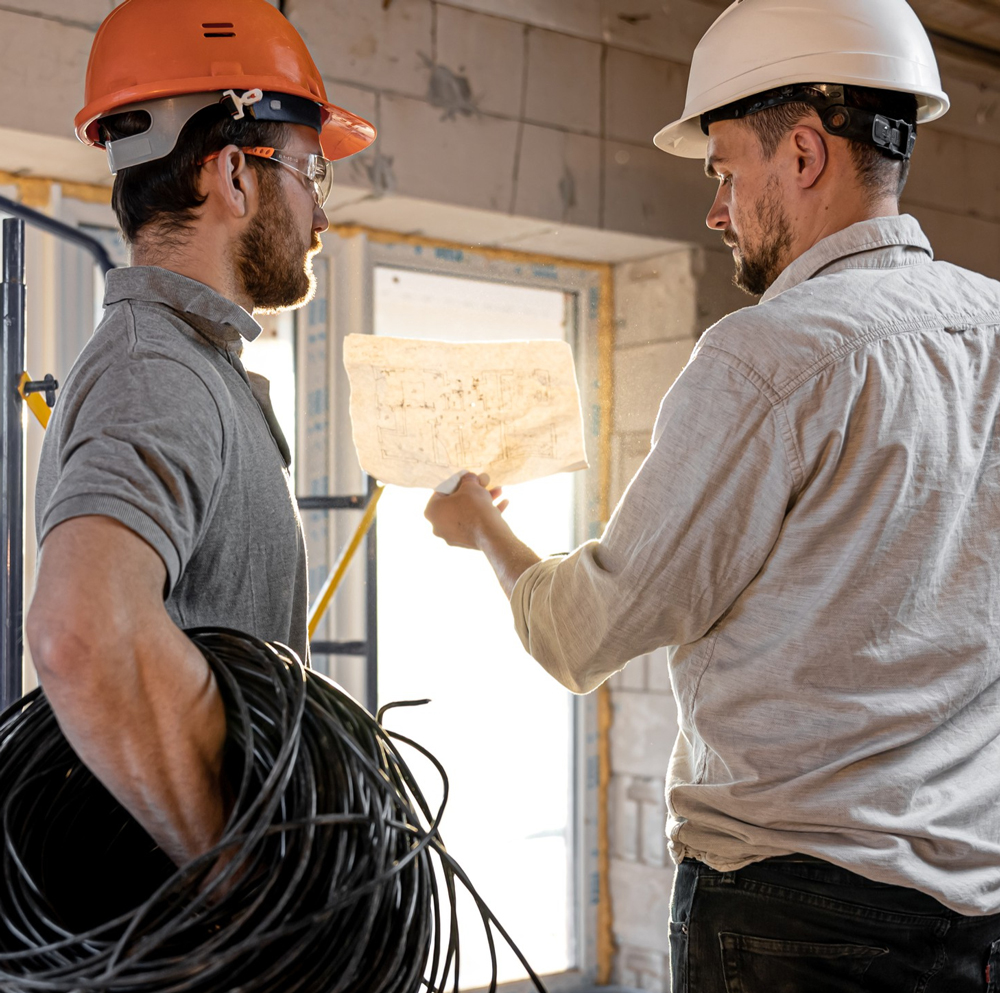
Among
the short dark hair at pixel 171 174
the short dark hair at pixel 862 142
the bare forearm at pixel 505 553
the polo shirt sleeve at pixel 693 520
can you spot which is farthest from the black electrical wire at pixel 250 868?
the short dark hair at pixel 862 142

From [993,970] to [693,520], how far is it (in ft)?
1.83

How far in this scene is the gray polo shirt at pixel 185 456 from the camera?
2.98 ft

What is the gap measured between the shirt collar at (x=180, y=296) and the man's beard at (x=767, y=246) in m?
0.60

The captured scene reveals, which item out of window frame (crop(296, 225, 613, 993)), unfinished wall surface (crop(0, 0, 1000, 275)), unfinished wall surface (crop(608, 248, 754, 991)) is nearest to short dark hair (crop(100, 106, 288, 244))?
unfinished wall surface (crop(0, 0, 1000, 275))

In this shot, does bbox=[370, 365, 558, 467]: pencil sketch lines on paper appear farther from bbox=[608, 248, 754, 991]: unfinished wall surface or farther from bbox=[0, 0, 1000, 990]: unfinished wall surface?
bbox=[608, 248, 754, 991]: unfinished wall surface

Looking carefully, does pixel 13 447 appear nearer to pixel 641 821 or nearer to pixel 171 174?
pixel 171 174

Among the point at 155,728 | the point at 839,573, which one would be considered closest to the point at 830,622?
the point at 839,573

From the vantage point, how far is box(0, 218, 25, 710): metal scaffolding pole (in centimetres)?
167

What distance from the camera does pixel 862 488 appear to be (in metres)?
1.11

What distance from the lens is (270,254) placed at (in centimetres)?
129

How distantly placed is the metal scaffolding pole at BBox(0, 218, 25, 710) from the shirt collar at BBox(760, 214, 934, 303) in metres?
1.11

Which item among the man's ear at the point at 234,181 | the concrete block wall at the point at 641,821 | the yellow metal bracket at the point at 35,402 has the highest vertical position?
the man's ear at the point at 234,181

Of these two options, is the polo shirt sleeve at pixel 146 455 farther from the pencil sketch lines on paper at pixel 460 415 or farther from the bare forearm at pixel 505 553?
the pencil sketch lines on paper at pixel 460 415

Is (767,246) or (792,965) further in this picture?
(767,246)
